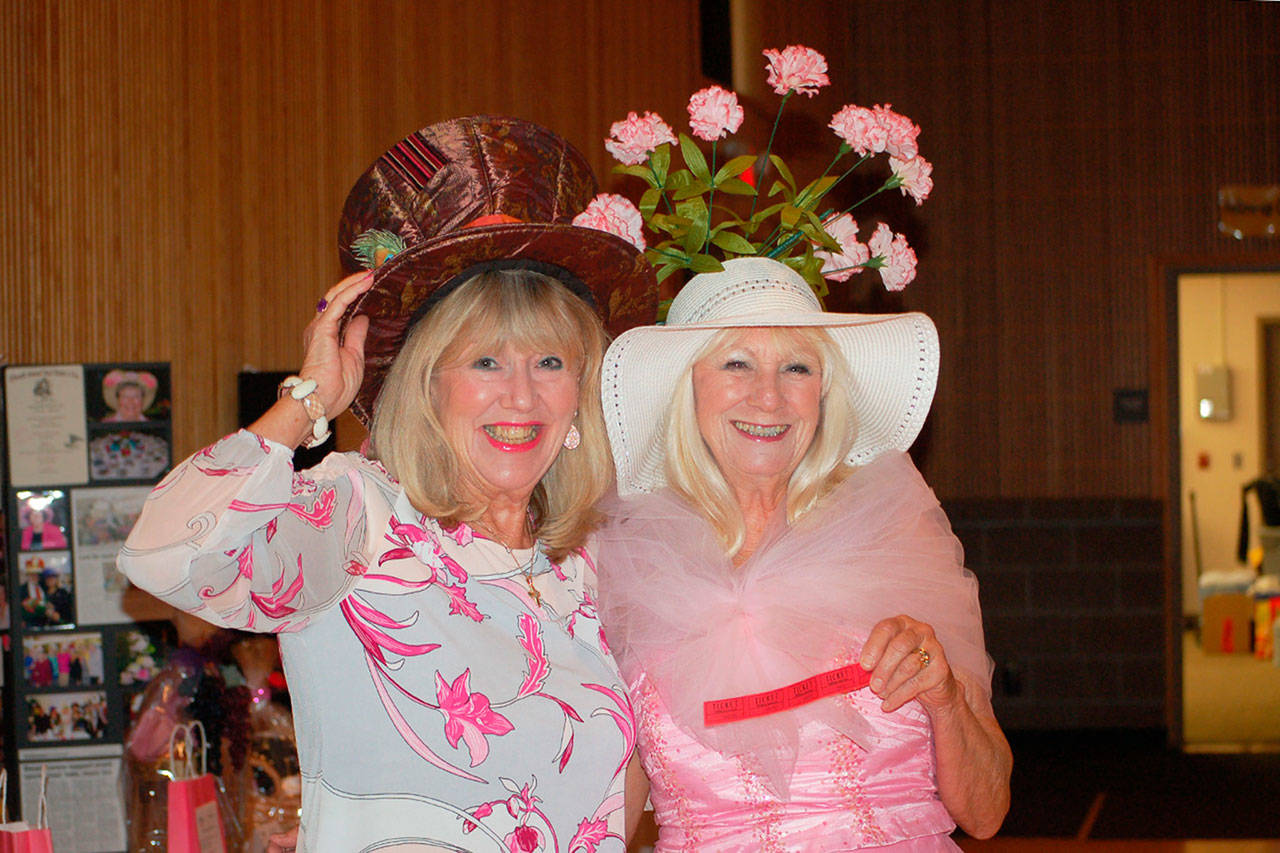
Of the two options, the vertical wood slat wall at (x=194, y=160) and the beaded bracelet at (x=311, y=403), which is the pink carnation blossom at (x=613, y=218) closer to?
the beaded bracelet at (x=311, y=403)

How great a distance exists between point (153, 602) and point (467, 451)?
173cm

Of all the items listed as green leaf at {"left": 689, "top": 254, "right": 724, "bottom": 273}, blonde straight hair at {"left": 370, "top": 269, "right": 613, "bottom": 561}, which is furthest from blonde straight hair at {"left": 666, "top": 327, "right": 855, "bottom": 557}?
blonde straight hair at {"left": 370, "top": 269, "right": 613, "bottom": 561}

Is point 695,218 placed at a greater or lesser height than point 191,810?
greater

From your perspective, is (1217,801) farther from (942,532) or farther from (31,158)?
(31,158)

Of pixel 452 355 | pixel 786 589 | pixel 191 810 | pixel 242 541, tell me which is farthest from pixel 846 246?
pixel 191 810

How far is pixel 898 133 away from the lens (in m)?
2.15

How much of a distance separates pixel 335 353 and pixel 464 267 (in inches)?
12.1

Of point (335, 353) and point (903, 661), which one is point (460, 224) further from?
point (903, 661)

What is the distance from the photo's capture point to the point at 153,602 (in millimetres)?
3229

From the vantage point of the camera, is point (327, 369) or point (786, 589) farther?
point (786, 589)

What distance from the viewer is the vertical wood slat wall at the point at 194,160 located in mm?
3176

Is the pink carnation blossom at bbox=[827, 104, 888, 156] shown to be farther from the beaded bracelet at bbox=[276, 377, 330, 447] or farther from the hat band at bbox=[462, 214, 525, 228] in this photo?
the beaded bracelet at bbox=[276, 377, 330, 447]

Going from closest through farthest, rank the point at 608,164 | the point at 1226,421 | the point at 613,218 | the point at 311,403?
the point at 311,403
the point at 613,218
the point at 608,164
the point at 1226,421

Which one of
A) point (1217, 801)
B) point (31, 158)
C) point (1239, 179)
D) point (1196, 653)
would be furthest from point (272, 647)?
point (1196, 653)
